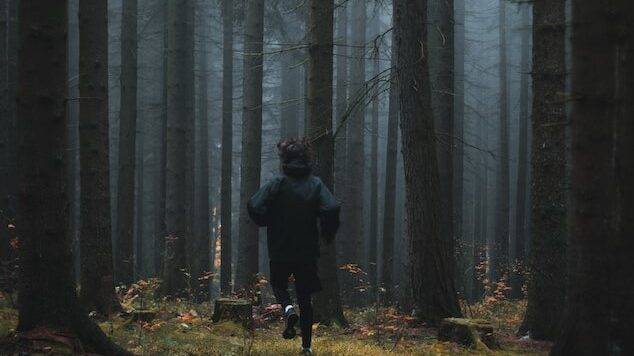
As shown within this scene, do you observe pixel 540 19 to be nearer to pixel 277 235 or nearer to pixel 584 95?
pixel 584 95

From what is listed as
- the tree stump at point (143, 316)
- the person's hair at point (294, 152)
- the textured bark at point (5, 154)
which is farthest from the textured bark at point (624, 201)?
the textured bark at point (5, 154)

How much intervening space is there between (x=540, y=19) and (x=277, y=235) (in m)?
4.62

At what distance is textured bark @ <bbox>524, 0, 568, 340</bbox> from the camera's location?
894 cm

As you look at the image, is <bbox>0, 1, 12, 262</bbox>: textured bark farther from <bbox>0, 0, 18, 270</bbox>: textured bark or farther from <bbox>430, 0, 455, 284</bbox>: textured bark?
→ <bbox>430, 0, 455, 284</bbox>: textured bark

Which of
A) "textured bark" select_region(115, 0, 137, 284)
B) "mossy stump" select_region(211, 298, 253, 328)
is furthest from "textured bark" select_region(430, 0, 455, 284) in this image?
"textured bark" select_region(115, 0, 137, 284)

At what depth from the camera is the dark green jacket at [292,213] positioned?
6.88 metres

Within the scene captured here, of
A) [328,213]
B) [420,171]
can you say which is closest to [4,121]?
[420,171]

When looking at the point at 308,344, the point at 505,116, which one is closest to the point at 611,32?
the point at 308,344

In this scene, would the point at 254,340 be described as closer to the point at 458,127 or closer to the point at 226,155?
the point at 226,155

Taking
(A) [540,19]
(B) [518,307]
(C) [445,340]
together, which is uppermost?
(A) [540,19]

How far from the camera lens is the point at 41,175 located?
5477 mm

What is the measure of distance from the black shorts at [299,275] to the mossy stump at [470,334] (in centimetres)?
248

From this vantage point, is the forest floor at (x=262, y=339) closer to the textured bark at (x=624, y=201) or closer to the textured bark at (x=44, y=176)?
the textured bark at (x=44, y=176)

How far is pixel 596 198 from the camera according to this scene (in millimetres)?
5723
